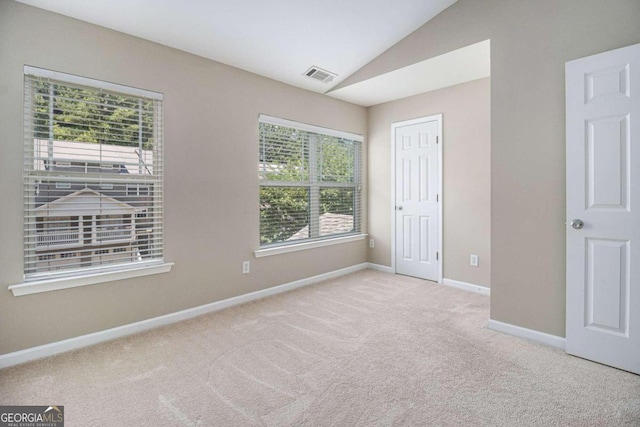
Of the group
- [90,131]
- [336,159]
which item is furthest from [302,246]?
[90,131]

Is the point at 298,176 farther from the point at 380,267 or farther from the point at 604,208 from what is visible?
the point at 604,208

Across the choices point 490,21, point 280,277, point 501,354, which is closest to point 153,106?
point 280,277

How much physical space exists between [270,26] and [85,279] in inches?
100

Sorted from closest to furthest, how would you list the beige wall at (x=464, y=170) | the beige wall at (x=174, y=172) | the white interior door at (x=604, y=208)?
the white interior door at (x=604, y=208) → the beige wall at (x=174, y=172) → the beige wall at (x=464, y=170)

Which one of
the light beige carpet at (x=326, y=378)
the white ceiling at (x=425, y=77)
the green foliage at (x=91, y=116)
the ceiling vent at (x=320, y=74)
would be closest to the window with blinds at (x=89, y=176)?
the green foliage at (x=91, y=116)

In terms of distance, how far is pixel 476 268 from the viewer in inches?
147

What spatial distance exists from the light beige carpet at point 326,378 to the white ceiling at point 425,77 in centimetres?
244

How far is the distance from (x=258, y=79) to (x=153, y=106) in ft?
3.81

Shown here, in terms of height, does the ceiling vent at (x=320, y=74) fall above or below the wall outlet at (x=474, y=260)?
above

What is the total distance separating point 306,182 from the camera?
406 cm

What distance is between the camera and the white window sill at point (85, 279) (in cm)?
218

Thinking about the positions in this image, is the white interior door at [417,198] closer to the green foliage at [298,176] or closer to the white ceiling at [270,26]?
the green foliage at [298,176]

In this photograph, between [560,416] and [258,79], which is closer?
[560,416]

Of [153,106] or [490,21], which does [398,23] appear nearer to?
[490,21]
